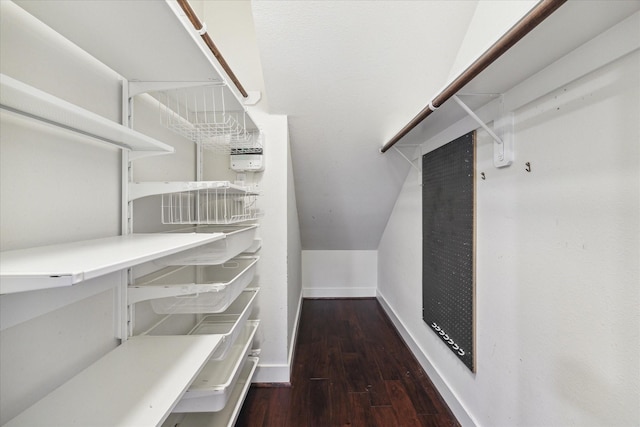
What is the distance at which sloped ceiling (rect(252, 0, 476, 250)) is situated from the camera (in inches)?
45.7

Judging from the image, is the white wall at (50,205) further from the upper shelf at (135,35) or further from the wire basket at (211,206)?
the wire basket at (211,206)

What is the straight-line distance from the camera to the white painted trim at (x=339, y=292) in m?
3.12

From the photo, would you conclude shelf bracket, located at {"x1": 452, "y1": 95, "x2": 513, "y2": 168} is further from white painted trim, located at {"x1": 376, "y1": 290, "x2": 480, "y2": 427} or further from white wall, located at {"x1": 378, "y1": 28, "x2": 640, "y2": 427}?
white painted trim, located at {"x1": 376, "y1": 290, "x2": 480, "y2": 427}

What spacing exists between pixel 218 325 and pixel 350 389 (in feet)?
3.04

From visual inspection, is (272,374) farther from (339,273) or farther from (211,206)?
(339,273)

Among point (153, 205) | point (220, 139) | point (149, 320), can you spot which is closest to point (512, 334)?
point (149, 320)

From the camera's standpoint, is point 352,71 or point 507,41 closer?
point 507,41

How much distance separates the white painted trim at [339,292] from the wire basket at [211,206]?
1.83 meters

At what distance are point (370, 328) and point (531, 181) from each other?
6.37 feet

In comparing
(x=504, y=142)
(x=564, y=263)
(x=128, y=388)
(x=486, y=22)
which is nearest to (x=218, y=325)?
(x=128, y=388)

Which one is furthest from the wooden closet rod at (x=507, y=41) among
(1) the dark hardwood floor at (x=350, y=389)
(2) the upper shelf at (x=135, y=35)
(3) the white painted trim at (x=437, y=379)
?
(1) the dark hardwood floor at (x=350, y=389)

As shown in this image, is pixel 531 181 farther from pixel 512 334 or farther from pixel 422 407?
pixel 422 407

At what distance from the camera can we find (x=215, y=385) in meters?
0.94

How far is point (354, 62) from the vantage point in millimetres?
1318
